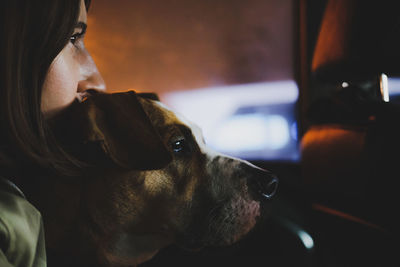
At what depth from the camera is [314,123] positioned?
1.11 meters

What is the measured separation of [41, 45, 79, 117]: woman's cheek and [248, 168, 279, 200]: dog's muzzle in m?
0.49

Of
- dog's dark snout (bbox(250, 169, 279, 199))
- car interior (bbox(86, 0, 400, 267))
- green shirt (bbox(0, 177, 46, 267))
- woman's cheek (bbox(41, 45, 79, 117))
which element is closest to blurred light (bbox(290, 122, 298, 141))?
car interior (bbox(86, 0, 400, 267))

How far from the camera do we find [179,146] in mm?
667

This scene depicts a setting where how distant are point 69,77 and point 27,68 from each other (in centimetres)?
10

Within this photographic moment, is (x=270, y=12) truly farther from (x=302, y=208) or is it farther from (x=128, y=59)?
(x=302, y=208)

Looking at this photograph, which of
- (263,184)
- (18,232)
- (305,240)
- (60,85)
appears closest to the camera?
(18,232)

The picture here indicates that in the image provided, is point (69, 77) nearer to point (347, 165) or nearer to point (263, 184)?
point (263, 184)

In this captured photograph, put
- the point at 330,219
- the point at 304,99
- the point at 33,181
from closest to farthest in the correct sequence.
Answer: the point at 33,181 → the point at 330,219 → the point at 304,99

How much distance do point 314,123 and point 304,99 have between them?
641 mm

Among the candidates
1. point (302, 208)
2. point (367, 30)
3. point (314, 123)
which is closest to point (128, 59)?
point (314, 123)

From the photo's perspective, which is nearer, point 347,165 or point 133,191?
point 133,191

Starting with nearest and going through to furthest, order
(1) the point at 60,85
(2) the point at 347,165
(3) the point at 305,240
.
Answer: (1) the point at 60,85 → (2) the point at 347,165 → (3) the point at 305,240

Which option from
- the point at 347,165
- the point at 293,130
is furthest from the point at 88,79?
the point at 293,130

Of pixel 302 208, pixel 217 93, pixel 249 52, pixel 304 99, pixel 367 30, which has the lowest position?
pixel 302 208
